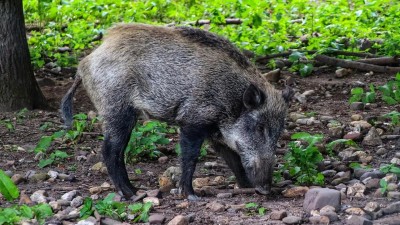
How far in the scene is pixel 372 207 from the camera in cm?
439

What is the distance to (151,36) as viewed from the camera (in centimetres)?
566

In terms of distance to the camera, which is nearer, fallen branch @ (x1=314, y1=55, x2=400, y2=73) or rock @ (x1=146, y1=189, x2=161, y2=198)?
rock @ (x1=146, y1=189, x2=161, y2=198)

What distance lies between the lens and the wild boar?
5.39 metres

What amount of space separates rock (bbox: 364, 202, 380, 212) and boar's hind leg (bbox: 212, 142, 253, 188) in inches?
46.3

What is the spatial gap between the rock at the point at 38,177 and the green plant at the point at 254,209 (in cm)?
167

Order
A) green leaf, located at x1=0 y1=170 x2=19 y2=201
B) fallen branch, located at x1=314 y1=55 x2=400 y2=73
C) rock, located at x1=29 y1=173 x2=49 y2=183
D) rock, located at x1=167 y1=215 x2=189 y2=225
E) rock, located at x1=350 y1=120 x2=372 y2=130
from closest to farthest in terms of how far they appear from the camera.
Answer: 1. green leaf, located at x1=0 y1=170 x2=19 y2=201
2. rock, located at x1=167 y1=215 x2=189 y2=225
3. rock, located at x1=29 y1=173 x2=49 y2=183
4. rock, located at x1=350 y1=120 x2=372 y2=130
5. fallen branch, located at x1=314 y1=55 x2=400 y2=73

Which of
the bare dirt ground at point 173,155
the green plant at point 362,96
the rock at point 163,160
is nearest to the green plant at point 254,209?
the bare dirt ground at point 173,155

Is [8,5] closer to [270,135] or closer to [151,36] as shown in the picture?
[151,36]

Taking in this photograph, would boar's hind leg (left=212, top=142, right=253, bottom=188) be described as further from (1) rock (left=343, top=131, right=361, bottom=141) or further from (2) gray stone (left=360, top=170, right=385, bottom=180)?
(1) rock (left=343, top=131, right=361, bottom=141)

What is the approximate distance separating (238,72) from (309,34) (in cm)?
436

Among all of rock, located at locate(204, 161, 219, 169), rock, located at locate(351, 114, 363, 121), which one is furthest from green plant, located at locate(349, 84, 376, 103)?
rock, located at locate(204, 161, 219, 169)

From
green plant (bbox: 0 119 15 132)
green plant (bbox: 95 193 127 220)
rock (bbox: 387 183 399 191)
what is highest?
rock (bbox: 387 183 399 191)

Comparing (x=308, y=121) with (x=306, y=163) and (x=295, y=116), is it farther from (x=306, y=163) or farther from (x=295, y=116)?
(x=306, y=163)

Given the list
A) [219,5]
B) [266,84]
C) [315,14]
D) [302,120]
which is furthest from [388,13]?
[266,84]
